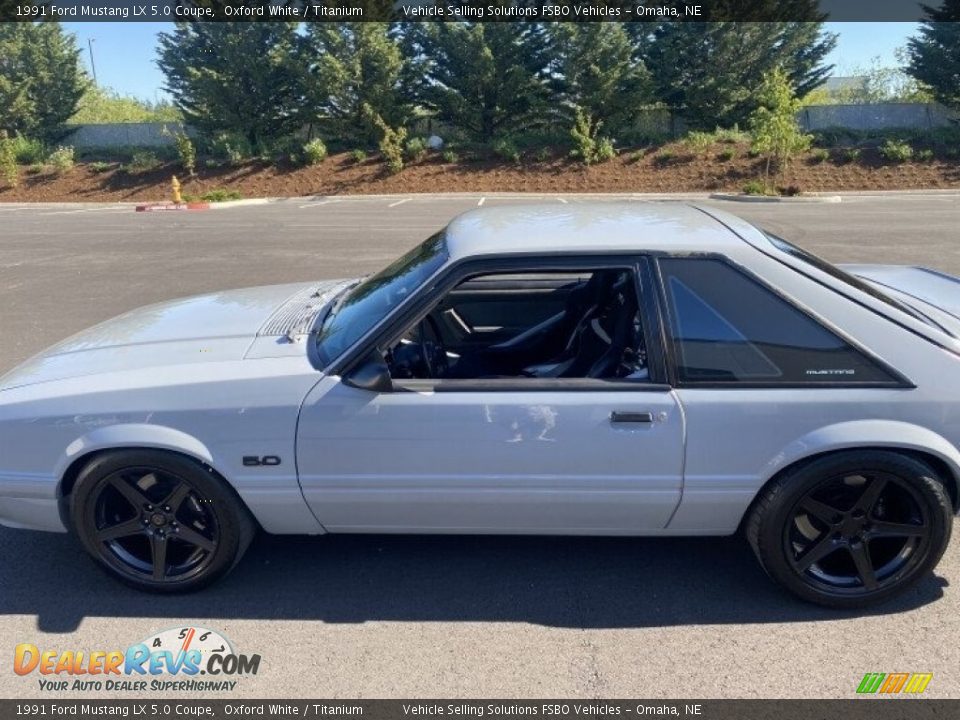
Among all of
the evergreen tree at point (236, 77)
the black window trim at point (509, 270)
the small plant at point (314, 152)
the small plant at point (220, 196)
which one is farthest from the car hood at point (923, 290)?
the evergreen tree at point (236, 77)

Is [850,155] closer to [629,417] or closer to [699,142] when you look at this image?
[699,142]

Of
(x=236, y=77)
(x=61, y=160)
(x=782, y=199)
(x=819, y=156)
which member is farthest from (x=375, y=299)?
(x=61, y=160)

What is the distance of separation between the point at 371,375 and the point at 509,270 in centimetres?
66

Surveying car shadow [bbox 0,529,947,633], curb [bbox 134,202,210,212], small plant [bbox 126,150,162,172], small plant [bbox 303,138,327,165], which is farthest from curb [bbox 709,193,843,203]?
small plant [bbox 126,150,162,172]

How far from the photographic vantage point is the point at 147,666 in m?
2.61

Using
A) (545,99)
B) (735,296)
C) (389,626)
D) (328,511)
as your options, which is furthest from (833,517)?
(545,99)

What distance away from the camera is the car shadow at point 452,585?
281 centimetres

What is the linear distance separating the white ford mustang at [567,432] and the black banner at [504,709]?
51cm

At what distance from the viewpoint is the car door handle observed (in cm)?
260

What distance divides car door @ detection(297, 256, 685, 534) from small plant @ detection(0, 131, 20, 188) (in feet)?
103

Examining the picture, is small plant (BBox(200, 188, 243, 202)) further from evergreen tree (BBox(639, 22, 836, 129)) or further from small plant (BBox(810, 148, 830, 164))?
small plant (BBox(810, 148, 830, 164))

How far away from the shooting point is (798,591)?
9.08 feet

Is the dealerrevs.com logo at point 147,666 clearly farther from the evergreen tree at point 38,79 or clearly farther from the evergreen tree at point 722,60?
the evergreen tree at point 38,79

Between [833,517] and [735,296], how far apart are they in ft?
3.04
